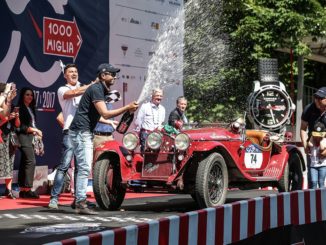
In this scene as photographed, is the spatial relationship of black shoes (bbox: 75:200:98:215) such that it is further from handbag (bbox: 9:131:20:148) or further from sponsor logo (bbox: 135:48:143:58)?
sponsor logo (bbox: 135:48:143:58)

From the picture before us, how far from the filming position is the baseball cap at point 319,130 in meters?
11.2

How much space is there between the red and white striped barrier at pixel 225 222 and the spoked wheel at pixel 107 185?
160 inches

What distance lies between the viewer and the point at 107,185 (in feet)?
37.7

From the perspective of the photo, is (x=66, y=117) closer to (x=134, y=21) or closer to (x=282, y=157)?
(x=282, y=157)

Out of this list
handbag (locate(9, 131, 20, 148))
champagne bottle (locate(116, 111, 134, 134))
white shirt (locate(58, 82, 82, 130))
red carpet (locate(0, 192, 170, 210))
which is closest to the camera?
champagne bottle (locate(116, 111, 134, 134))

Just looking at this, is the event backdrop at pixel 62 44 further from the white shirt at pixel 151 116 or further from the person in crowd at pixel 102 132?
the white shirt at pixel 151 116

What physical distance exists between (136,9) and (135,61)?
0.99m

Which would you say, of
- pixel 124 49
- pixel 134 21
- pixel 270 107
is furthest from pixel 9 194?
pixel 270 107

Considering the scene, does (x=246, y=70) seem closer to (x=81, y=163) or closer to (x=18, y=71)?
(x=18, y=71)

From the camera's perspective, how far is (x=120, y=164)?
450 inches

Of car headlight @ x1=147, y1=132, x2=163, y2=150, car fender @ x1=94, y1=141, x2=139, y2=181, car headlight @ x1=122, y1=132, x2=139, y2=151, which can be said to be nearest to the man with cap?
car fender @ x1=94, y1=141, x2=139, y2=181

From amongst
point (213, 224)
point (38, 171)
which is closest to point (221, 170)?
point (38, 171)

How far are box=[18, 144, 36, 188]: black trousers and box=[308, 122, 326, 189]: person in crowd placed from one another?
465cm

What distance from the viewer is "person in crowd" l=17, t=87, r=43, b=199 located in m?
13.9
